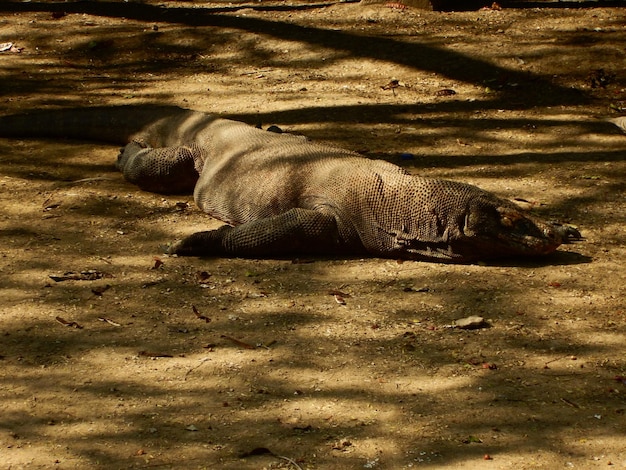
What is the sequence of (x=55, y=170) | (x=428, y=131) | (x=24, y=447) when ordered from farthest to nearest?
(x=428, y=131) → (x=55, y=170) → (x=24, y=447)

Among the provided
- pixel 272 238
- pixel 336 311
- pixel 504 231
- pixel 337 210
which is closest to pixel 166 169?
pixel 272 238

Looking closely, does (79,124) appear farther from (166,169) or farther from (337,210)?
(337,210)

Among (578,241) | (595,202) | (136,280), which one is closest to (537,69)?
(595,202)

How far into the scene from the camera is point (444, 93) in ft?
27.2

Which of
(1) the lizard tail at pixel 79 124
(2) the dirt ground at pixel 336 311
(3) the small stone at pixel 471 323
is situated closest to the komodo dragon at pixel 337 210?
(2) the dirt ground at pixel 336 311

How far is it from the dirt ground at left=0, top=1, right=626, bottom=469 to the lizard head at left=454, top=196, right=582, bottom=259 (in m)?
0.12

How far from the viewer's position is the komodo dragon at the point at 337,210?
16.3 ft

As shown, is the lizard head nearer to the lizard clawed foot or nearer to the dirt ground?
the dirt ground

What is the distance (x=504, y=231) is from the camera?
4926 millimetres

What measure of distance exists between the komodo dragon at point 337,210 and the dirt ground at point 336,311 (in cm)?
12

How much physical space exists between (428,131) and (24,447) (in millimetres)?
4633

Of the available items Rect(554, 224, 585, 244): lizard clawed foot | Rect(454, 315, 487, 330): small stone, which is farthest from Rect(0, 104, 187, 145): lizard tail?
Rect(454, 315, 487, 330): small stone

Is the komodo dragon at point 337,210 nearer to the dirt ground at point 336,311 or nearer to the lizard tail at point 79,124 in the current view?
the dirt ground at point 336,311

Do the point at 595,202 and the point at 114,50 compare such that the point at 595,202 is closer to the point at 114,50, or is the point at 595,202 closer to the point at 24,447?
the point at 24,447
